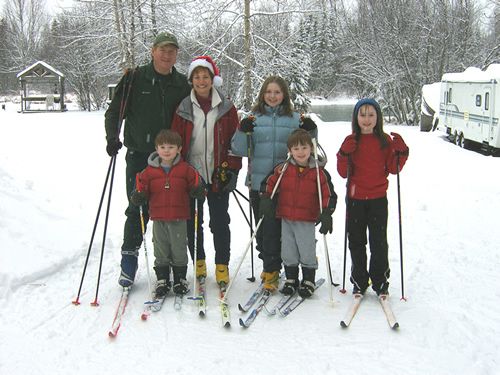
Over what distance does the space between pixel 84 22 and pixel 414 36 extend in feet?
64.5

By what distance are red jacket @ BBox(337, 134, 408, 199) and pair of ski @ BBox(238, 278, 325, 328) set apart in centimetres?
104

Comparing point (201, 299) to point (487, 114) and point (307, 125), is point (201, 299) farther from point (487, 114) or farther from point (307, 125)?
point (487, 114)

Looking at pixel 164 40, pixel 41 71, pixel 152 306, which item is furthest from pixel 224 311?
pixel 41 71

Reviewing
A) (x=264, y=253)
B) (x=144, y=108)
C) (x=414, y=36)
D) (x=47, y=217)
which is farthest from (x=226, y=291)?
(x=414, y=36)

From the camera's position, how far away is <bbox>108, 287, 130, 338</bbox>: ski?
3465 mm

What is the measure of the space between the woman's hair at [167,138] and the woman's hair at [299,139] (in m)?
→ 0.93

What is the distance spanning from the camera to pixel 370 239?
4.13 m

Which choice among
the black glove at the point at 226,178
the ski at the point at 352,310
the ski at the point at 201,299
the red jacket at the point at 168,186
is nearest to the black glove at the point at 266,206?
the black glove at the point at 226,178

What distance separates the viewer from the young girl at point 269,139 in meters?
4.11

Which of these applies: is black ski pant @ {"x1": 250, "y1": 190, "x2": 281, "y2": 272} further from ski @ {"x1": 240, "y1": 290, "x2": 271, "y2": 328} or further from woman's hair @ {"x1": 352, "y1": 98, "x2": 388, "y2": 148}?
woman's hair @ {"x1": 352, "y1": 98, "x2": 388, "y2": 148}

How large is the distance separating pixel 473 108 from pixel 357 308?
49.0ft

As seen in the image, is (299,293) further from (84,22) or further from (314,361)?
(84,22)

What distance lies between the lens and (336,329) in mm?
3588

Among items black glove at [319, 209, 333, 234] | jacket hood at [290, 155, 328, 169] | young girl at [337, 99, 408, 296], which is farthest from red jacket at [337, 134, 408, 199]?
black glove at [319, 209, 333, 234]
